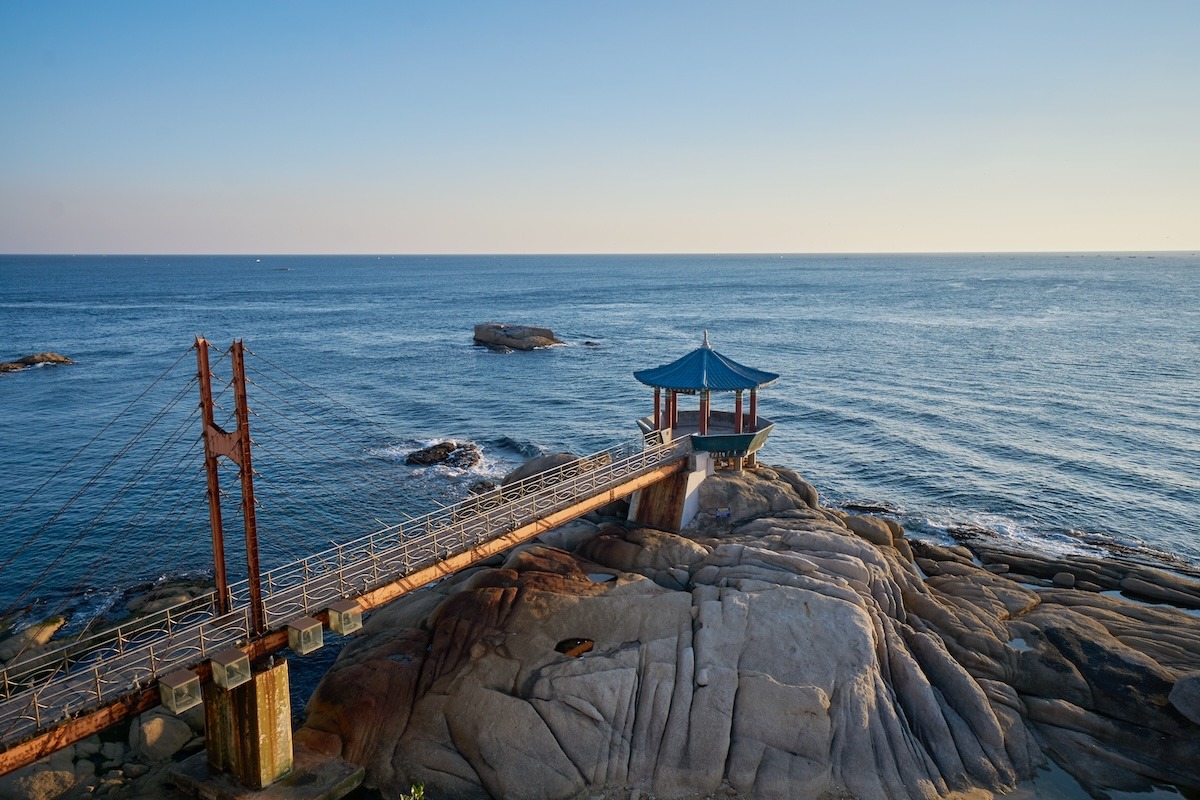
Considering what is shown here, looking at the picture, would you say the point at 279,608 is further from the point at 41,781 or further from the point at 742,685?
the point at 742,685

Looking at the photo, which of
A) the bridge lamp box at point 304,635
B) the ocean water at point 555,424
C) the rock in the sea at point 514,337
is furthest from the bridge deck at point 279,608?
the rock in the sea at point 514,337

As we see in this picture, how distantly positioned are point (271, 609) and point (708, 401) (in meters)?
18.7

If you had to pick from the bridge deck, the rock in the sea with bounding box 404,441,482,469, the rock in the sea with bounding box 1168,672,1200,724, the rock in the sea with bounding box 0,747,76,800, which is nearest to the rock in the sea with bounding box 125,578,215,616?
the bridge deck

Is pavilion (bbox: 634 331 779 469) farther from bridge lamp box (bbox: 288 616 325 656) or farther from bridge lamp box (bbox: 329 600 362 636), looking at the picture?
bridge lamp box (bbox: 288 616 325 656)

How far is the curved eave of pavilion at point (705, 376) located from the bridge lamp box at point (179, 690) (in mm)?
19282

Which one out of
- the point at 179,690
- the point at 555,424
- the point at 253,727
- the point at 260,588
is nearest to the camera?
the point at 179,690

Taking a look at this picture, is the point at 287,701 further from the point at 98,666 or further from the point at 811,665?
the point at 811,665

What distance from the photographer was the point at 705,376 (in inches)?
1329

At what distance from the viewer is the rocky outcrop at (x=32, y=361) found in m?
86.2

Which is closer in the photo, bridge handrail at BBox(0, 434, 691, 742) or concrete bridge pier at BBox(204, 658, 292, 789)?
bridge handrail at BBox(0, 434, 691, 742)

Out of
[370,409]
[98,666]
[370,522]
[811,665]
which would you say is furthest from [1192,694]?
[370,409]

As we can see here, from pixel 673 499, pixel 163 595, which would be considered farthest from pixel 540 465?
pixel 163 595

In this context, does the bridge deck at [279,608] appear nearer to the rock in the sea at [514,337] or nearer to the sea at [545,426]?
the sea at [545,426]

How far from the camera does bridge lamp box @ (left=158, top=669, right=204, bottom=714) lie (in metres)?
18.8
